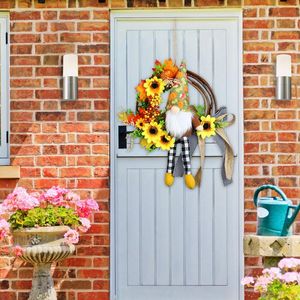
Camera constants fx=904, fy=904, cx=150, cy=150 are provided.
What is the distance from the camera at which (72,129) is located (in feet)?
23.2

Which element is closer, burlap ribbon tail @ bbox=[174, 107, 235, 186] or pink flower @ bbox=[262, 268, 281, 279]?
pink flower @ bbox=[262, 268, 281, 279]

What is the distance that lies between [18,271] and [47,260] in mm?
604

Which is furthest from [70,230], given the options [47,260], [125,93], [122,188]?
[125,93]

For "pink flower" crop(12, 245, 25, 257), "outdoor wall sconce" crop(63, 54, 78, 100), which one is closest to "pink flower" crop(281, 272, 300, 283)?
"pink flower" crop(12, 245, 25, 257)

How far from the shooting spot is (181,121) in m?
7.07

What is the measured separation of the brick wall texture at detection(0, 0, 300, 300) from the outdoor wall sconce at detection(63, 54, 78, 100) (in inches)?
3.5

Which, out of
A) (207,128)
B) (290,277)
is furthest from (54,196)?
(290,277)

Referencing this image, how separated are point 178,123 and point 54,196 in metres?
1.14

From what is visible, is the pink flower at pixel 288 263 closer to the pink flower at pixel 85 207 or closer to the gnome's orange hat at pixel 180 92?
the pink flower at pixel 85 207

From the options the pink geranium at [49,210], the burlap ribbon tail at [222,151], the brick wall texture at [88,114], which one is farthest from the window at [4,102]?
the burlap ribbon tail at [222,151]

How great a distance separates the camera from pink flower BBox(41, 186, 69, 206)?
668cm

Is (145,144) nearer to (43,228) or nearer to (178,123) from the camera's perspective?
(178,123)

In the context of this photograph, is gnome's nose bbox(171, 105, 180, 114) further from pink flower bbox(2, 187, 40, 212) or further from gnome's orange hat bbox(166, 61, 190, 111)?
pink flower bbox(2, 187, 40, 212)

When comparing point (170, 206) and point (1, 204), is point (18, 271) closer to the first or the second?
point (1, 204)
